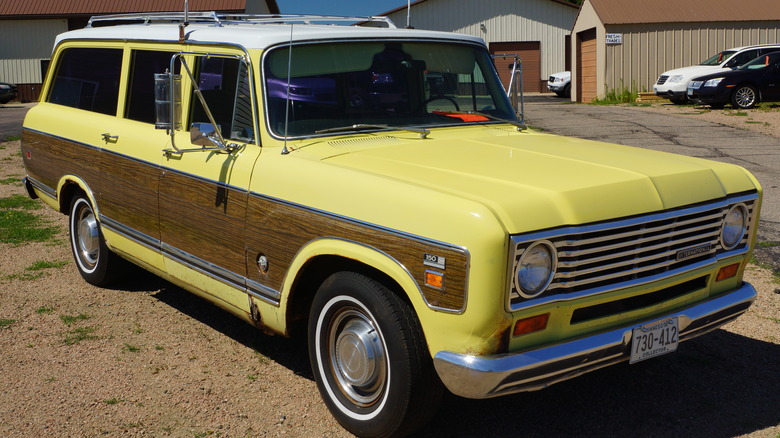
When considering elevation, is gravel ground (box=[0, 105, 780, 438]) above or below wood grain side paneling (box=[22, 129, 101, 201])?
below

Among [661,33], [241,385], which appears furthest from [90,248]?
[661,33]

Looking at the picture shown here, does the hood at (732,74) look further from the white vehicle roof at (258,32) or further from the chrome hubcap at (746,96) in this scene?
the white vehicle roof at (258,32)

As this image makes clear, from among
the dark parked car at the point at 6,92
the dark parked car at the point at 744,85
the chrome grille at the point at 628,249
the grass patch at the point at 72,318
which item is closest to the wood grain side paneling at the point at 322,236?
the chrome grille at the point at 628,249

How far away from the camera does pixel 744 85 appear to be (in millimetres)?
20438

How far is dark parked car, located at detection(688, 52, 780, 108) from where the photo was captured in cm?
2022

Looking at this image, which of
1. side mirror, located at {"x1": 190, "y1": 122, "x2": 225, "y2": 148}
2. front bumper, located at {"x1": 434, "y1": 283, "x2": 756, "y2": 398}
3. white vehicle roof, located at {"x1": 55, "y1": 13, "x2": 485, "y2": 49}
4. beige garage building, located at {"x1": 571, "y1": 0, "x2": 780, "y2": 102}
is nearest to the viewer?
front bumper, located at {"x1": 434, "y1": 283, "x2": 756, "y2": 398}

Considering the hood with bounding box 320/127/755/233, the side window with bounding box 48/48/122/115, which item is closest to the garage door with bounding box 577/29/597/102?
the side window with bounding box 48/48/122/115

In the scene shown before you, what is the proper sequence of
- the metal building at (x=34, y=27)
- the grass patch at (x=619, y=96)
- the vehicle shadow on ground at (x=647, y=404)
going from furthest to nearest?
the metal building at (x=34, y=27) → the grass patch at (x=619, y=96) → the vehicle shadow on ground at (x=647, y=404)

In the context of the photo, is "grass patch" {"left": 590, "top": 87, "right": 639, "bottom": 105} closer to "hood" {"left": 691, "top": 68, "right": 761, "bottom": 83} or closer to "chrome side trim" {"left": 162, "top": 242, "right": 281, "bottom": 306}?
"hood" {"left": 691, "top": 68, "right": 761, "bottom": 83}

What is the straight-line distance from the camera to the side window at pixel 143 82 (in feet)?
18.1

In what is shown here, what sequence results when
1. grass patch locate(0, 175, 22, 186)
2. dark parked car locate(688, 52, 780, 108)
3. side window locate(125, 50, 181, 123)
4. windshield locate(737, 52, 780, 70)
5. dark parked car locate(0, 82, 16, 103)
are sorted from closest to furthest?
side window locate(125, 50, 181, 123), grass patch locate(0, 175, 22, 186), dark parked car locate(688, 52, 780, 108), windshield locate(737, 52, 780, 70), dark parked car locate(0, 82, 16, 103)

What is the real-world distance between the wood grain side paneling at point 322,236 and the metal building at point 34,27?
3354 centimetres

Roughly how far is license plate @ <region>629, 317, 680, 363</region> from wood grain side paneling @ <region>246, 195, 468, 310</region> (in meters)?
0.88

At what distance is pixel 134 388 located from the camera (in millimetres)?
4594
